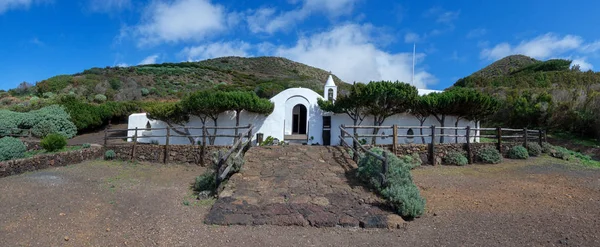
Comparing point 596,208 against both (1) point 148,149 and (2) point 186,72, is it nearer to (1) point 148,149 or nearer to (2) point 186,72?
(1) point 148,149

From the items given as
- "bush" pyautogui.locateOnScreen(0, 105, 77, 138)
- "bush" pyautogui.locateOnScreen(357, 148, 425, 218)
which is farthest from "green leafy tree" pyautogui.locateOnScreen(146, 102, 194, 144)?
"bush" pyautogui.locateOnScreen(357, 148, 425, 218)

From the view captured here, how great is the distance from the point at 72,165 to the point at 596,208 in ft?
51.1

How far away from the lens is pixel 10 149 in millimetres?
10836

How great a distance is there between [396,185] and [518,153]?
885cm

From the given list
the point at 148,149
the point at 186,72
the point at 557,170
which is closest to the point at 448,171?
the point at 557,170

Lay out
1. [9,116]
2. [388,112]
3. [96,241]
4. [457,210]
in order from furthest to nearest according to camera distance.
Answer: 1. [9,116]
2. [388,112]
3. [457,210]
4. [96,241]

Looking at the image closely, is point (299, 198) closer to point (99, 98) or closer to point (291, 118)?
point (291, 118)

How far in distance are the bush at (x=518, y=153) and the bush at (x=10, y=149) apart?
19.2 meters

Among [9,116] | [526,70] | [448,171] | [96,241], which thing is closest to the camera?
[96,241]

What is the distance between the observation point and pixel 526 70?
39.2 m

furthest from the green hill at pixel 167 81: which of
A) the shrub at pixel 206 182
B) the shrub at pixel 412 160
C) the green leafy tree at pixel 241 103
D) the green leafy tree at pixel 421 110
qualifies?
the shrub at pixel 206 182

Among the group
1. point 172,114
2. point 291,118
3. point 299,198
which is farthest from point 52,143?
point 299,198

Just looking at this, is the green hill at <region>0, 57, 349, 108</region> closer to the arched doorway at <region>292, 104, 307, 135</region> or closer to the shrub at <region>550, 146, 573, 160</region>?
the arched doorway at <region>292, 104, 307, 135</region>

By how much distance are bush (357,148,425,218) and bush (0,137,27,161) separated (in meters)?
12.3
